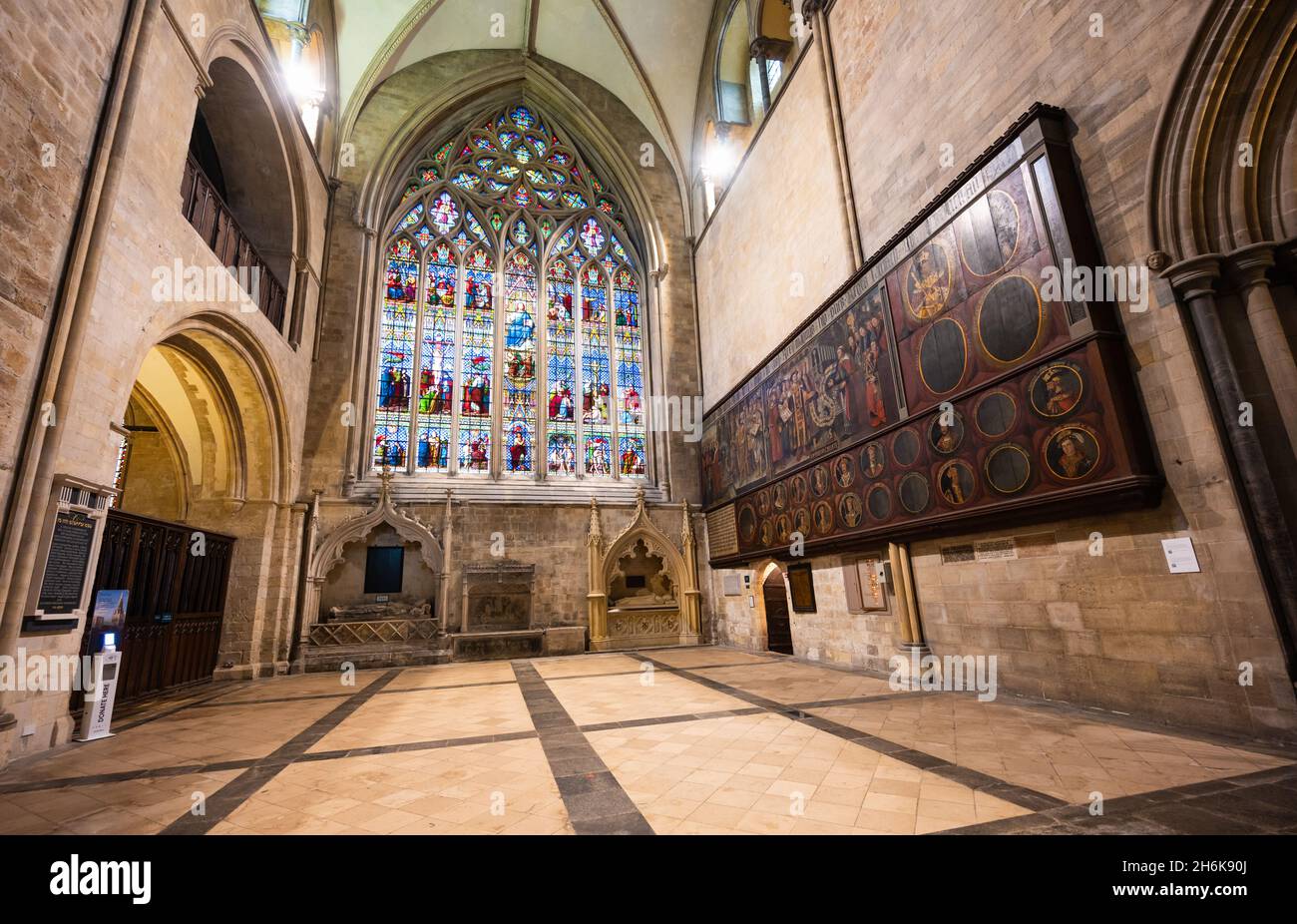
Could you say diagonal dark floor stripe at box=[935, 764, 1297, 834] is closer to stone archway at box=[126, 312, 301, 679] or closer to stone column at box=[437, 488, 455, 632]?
stone archway at box=[126, 312, 301, 679]

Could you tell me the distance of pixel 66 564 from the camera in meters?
5.02

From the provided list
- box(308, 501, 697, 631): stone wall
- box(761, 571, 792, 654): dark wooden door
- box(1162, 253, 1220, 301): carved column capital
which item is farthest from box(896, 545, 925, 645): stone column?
box(308, 501, 697, 631): stone wall

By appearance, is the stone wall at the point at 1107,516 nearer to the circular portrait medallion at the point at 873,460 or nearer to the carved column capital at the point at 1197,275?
the carved column capital at the point at 1197,275

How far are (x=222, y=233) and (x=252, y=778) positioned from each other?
8.07 meters

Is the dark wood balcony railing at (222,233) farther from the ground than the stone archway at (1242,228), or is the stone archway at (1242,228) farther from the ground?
the dark wood balcony railing at (222,233)

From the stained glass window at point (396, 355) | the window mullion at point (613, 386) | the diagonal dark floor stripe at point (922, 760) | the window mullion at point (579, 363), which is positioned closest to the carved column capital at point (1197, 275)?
the diagonal dark floor stripe at point (922, 760)

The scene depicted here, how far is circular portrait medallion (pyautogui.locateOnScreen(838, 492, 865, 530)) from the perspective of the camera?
25.7ft

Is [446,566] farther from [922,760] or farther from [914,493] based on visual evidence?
[922,760]

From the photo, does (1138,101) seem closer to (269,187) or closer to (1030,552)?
(1030,552)

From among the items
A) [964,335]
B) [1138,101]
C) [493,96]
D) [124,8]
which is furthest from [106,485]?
[493,96]

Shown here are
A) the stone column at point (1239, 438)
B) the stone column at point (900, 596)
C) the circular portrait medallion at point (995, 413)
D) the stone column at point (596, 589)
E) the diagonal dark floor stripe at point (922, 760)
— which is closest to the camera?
the diagonal dark floor stripe at point (922, 760)

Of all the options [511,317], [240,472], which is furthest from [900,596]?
[511,317]

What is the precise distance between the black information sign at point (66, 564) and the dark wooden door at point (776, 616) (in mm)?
9892

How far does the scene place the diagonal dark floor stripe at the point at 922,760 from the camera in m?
2.84
